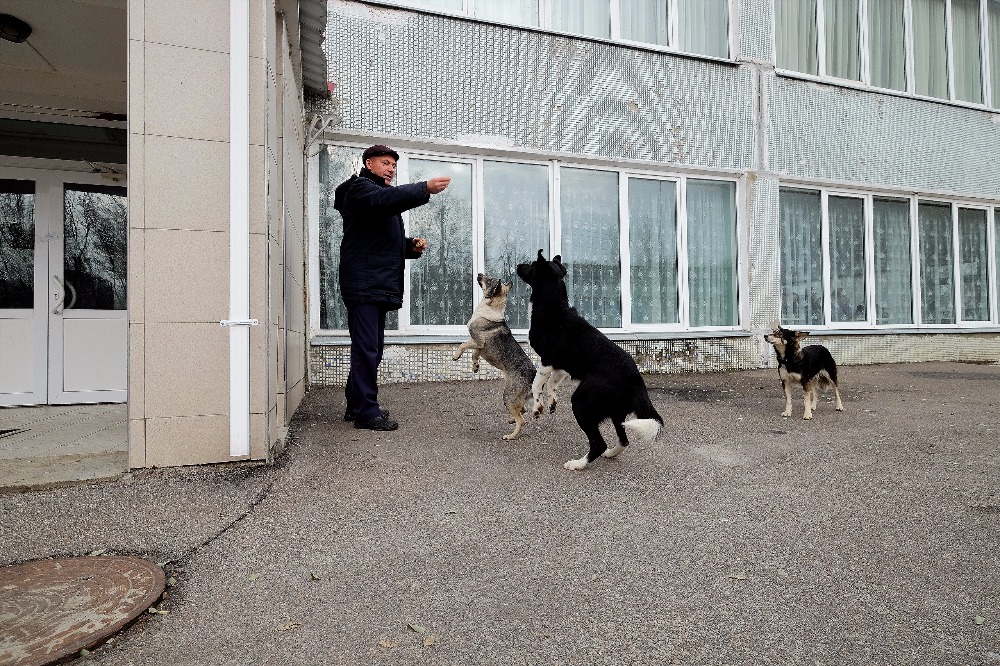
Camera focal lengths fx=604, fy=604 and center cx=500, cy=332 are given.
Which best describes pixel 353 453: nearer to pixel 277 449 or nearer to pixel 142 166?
pixel 277 449

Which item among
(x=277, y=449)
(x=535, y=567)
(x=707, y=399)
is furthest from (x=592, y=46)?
(x=535, y=567)

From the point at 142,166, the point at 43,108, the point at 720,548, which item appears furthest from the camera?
the point at 43,108

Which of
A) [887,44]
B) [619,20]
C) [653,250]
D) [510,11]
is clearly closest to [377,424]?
[653,250]

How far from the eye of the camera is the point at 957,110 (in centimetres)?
1145

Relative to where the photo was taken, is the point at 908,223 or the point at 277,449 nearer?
the point at 277,449

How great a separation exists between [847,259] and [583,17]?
244 inches

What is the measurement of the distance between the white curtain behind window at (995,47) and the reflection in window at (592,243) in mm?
9245

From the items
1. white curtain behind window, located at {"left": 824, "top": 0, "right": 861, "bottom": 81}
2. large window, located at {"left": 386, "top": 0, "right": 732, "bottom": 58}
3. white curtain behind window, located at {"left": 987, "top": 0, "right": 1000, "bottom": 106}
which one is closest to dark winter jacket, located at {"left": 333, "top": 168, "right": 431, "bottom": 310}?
large window, located at {"left": 386, "top": 0, "right": 732, "bottom": 58}

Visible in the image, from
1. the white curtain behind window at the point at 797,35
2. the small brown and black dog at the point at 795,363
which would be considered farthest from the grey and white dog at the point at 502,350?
the white curtain behind window at the point at 797,35

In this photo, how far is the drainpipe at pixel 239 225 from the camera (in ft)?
11.6

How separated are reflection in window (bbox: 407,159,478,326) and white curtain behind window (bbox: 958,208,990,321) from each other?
33.0 feet

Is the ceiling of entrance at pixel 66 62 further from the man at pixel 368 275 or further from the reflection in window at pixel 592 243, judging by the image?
the reflection in window at pixel 592 243

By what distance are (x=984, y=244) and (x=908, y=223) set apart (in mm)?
2283

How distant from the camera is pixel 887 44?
11.2m
